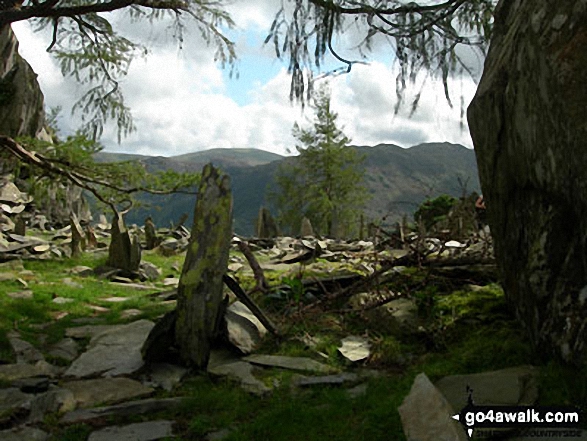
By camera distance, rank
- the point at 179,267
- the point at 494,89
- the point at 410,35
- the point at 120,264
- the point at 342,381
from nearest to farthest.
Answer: the point at 494,89 < the point at 342,381 < the point at 410,35 < the point at 120,264 < the point at 179,267

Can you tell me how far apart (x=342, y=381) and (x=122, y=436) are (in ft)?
6.16

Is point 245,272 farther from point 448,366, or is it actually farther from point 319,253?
point 448,366

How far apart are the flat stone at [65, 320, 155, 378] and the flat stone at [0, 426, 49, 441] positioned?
134 centimetres

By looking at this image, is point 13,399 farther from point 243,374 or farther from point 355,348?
point 355,348

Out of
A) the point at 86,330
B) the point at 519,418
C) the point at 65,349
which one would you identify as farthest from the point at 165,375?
the point at 519,418

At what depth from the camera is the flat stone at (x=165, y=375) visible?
4.77 meters

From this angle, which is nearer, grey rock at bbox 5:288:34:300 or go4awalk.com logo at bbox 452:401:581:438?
go4awalk.com logo at bbox 452:401:581:438

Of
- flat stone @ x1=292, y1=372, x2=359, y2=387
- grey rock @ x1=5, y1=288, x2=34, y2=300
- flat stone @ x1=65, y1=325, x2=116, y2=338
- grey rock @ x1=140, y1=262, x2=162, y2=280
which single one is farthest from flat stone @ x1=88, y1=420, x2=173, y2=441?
grey rock @ x1=140, y1=262, x2=162, y2=280

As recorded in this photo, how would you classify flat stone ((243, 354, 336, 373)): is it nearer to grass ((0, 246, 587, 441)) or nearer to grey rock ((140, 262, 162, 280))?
grass ((0, 246, 587, 441))

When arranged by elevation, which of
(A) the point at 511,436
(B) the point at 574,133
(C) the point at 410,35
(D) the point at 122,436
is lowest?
(D) the point at 122,436

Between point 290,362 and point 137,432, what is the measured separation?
1.84 m

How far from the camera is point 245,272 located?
413 inches

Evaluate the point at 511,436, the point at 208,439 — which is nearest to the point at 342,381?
the point at 208,439

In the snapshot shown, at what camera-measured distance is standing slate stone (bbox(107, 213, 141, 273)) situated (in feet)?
36.6
